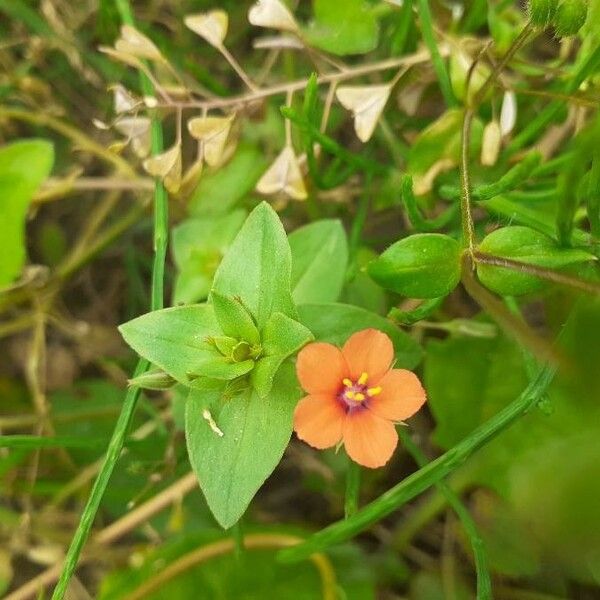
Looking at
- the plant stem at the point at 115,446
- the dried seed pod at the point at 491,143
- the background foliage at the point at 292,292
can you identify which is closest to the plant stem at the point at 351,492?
the background foliage at the point at 292,292

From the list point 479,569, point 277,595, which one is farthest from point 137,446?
point 479,569

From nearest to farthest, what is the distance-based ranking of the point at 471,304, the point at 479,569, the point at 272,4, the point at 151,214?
the point at 479,569
the point at 272,4
the point at 471,304
the point at 151,214

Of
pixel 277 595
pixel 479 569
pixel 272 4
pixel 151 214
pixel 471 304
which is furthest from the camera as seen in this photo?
pixel 151 214

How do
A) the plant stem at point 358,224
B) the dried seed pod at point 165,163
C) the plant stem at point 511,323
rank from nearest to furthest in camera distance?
the plant stem at point 511,323 → the dried seed pod at point 165,163 → the plant stem at point 358,224

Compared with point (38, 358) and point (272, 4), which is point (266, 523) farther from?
point (272, 4)

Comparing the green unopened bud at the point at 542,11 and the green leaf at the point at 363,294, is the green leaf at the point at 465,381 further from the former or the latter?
the green unopened bud at the point at 542,11

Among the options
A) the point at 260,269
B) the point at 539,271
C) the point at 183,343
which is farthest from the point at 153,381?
the point at 539,271

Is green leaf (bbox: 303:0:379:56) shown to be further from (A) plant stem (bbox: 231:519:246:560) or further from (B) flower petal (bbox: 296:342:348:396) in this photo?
(A) plant stem (bbox: 231:519:246:560)
